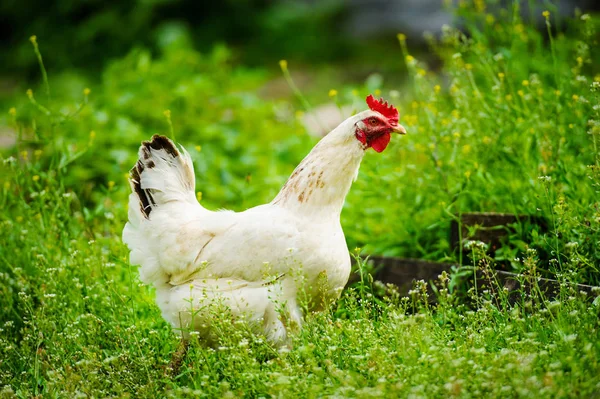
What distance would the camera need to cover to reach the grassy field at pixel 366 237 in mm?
2381

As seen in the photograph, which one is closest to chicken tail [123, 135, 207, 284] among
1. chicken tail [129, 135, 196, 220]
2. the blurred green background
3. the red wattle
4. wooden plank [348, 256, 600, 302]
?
chicken tail [129, 135, 196, 220]

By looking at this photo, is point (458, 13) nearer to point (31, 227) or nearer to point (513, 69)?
point (513, 69)

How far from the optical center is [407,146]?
158 inches

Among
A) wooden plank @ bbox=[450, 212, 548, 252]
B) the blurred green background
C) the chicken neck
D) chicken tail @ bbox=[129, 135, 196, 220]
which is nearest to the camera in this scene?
the chicken neck

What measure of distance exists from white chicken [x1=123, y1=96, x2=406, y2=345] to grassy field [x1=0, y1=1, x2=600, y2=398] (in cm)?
13

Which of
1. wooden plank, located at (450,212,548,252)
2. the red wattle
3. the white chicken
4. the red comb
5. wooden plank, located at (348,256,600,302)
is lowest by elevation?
wooden plank, located at (348,256,600,302)

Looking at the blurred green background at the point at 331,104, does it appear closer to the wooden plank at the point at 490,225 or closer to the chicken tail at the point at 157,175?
the wooden plank at the point at 490,225

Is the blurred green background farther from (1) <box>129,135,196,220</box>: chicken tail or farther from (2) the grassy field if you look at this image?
(1) <box>129,135,196,220</box>: chicken tail

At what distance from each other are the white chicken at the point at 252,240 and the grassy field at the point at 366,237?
5.2 inches

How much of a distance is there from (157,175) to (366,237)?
159cm

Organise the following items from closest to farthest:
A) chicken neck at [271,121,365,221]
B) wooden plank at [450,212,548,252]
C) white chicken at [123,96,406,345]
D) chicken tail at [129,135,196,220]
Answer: white chicken at [123,96,406,345] → chicken neck at [271,121,365,221] → chicken tail at [129,135,196,220] → wooden plank at [450,212,548,252]

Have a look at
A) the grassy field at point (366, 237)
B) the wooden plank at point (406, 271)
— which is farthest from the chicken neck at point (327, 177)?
the wooden plank at point (406, 271)

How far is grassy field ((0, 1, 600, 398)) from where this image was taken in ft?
7.81

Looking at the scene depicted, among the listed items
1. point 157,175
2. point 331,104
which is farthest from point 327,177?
point 331,104
